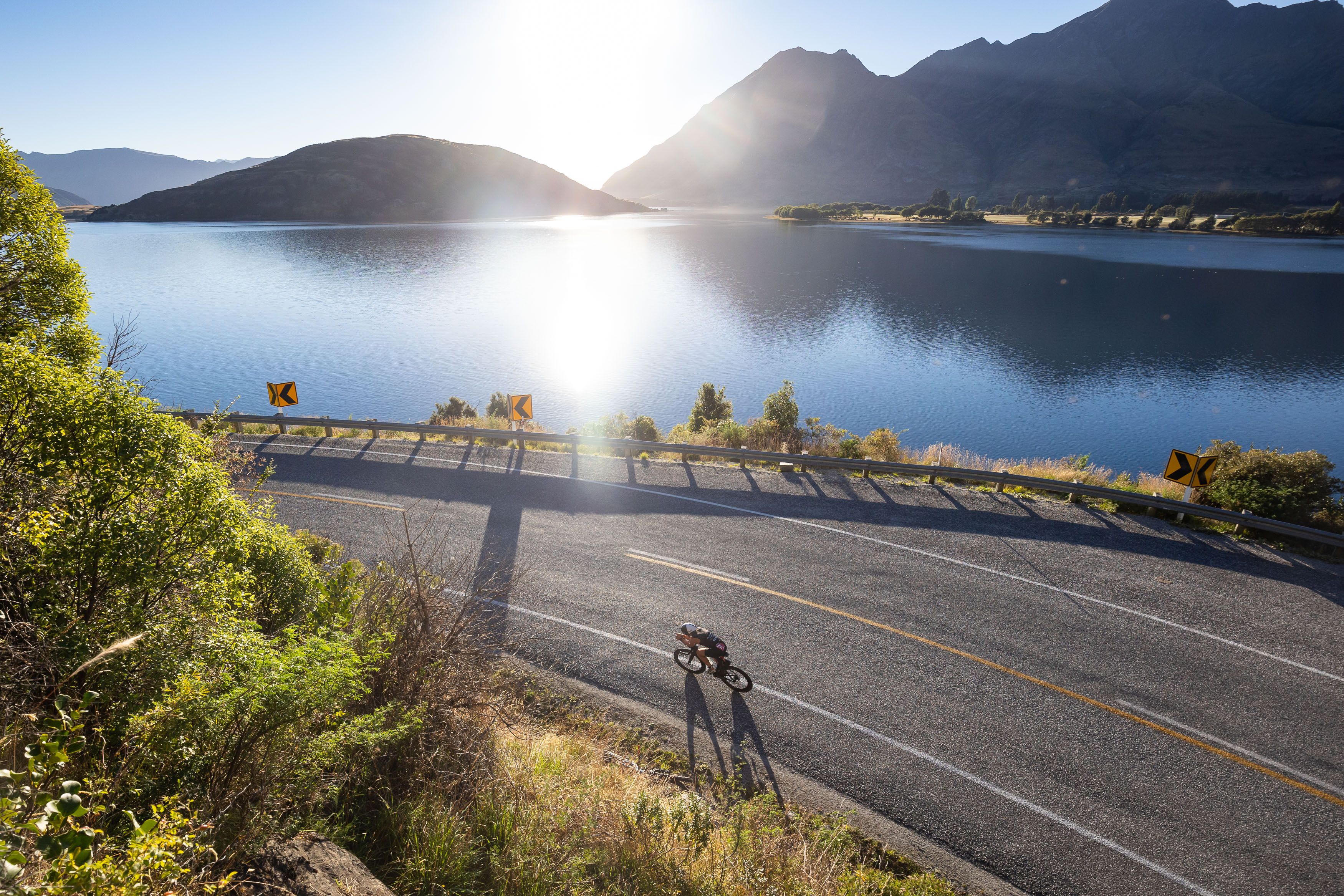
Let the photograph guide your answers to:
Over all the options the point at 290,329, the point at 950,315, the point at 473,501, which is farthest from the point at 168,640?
the point at 950,315

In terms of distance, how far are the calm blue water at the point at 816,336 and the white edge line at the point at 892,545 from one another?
16179 mm

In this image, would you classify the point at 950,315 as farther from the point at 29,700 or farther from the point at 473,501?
the point at 29,700

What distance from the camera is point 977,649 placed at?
11273mm

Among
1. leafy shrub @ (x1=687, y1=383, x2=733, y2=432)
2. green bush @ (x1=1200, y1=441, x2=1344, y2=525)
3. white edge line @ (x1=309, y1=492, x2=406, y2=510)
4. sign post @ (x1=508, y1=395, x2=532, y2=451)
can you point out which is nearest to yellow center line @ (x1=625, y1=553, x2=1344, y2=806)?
white edge line @ (x1=309, y1=492, x2=406, y2=510)

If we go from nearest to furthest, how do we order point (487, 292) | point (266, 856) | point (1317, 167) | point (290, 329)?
1. point (266, 856)
2. point (290, 329)
3. point (487, 292)
4. point (1317, 167)

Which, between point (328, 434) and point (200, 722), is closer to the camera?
point (200, 722)

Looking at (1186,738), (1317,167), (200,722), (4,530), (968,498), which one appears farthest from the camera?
(1317,167)

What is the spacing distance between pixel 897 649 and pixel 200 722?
Answer: 1019 cm

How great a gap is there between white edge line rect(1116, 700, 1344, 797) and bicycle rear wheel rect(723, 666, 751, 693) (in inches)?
234

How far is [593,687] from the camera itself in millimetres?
10695

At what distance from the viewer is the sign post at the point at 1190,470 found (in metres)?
15.6

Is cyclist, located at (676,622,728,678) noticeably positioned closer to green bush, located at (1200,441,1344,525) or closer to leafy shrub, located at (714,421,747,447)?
leafy shrub, located at (714,421,747,447)

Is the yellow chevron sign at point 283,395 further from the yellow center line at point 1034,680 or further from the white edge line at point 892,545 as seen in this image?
the yellow center line at point 1034,680

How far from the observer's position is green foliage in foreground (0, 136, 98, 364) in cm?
976
